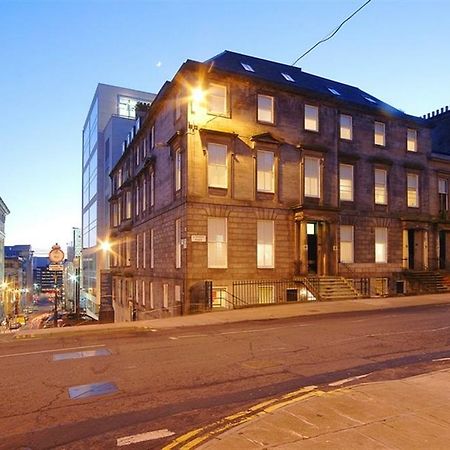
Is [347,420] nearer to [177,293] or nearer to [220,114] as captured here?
[177,293]

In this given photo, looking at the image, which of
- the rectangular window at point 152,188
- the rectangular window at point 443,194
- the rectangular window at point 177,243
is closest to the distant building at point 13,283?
the rectangular window at point 152,188

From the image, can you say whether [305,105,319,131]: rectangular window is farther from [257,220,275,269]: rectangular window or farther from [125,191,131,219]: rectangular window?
[125,191,131,219]: rectangular window

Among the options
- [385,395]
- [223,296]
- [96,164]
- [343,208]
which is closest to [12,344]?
[385,395]

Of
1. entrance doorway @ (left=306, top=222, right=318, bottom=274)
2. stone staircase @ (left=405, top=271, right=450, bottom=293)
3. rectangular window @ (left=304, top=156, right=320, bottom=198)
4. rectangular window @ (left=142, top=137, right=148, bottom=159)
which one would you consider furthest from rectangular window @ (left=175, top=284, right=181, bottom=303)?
stone staircase @ (left=405, top=271, right=450, bottom=293)

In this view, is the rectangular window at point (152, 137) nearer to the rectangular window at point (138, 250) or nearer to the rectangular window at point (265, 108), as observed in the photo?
the rectangular window at point (138, 250)

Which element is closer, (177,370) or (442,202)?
(177,370)

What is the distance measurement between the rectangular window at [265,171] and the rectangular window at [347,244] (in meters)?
6.08

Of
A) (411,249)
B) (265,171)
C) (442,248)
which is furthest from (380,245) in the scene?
(265,171)

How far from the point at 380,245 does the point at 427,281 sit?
149 inches

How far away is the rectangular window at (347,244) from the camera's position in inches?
1072

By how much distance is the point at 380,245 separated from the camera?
28.7 metres

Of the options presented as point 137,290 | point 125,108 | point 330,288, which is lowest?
point 137,290

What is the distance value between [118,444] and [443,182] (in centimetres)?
3308

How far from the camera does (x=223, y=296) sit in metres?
22.5
